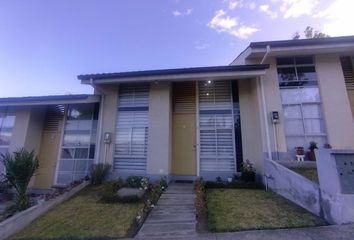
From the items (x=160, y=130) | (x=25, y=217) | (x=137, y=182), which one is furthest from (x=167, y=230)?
(x=160, y=130)

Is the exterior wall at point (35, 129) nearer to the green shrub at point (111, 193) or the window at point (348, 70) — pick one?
the green shrub at point (111, 193)

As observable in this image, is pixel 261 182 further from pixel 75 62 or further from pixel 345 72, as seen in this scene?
pixel 75 62

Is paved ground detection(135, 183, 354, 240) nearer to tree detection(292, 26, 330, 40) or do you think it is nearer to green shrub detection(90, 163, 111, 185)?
green shrub detection(90, 163, 111, 185)

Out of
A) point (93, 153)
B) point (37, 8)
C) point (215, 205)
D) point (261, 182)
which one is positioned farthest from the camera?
point (37, 8)

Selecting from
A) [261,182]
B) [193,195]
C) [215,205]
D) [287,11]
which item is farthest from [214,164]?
[287,11]

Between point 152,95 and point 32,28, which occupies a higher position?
point 32,28

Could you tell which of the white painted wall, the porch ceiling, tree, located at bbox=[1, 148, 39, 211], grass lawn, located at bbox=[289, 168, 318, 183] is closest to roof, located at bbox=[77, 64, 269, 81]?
the porch ceiling

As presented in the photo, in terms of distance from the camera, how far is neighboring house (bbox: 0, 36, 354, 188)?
7926 mm

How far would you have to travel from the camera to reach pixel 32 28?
1127cm

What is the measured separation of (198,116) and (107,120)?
4338 mm

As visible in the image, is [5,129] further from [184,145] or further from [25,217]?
[184,145]

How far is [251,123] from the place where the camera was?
348 inches

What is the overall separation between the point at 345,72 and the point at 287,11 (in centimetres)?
396

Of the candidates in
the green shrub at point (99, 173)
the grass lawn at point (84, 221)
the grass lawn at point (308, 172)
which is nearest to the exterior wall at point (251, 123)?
the grass lawn at point (308, 172)
